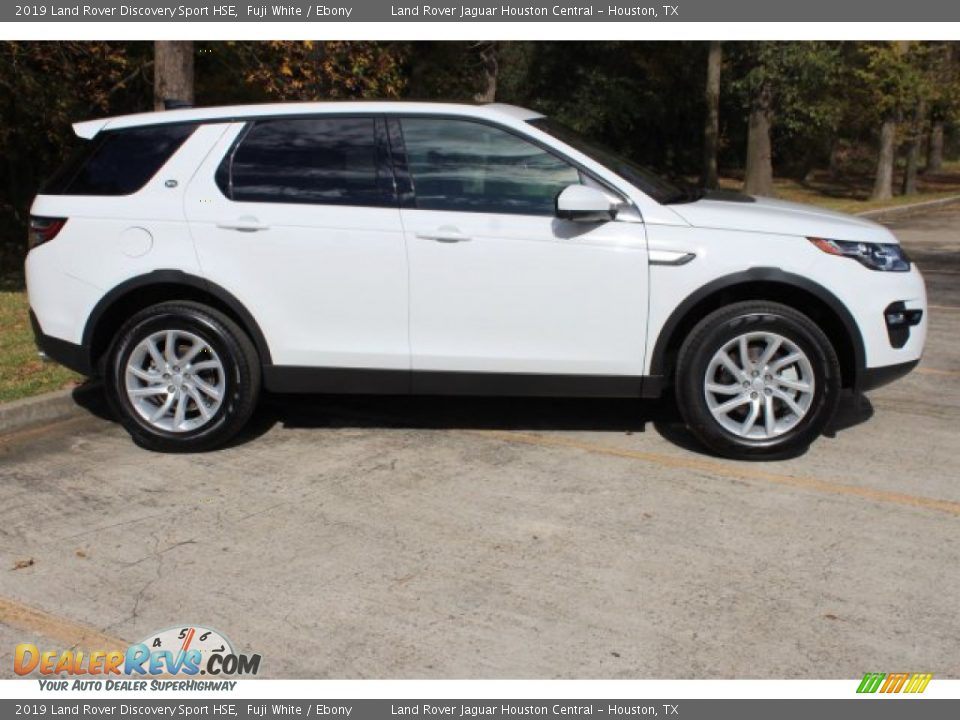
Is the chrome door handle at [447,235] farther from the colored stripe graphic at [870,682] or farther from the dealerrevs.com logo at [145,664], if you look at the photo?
the colored stripe graphic at [870,682]

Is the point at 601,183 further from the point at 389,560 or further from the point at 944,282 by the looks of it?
the point at 944,282

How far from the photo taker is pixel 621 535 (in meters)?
4.91

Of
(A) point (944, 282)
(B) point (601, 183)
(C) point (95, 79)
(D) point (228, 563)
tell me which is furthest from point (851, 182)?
(D) point (228, 563)

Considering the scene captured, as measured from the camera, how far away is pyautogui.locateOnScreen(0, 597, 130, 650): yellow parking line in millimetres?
3980

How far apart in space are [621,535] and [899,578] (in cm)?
117

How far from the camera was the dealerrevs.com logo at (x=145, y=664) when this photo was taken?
3.78 meters

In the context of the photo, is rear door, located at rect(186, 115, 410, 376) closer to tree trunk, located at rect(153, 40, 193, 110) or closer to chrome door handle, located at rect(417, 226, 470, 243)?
chrome door handle, located at rect(417, 226, 470, 243)

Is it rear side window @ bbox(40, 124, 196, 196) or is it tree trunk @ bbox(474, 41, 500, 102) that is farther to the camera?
tree trunk @ bbox(474, 41, 500, 102)

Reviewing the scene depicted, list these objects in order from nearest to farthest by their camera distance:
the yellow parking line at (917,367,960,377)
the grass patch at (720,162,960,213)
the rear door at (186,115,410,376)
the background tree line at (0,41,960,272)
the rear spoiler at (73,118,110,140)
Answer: the rear door at (186,115,410,376), the rear spoiler at (73,118,110,140), the yellow parking line at (917,367,960,377), the background tree line at (0,41,960,272), the grass patch at (720,162,960,213)

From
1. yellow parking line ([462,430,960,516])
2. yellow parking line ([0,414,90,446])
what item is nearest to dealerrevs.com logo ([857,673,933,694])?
yellow parking line ([462,430,960,516])

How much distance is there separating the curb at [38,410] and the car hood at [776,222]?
3950mm

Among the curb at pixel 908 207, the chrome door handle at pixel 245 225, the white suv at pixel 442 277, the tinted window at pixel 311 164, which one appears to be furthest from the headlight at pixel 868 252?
the curb at pixel 908 207

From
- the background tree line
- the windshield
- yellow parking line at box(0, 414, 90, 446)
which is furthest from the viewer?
A: the background tree line

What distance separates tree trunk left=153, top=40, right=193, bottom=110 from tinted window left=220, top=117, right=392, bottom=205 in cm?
435
